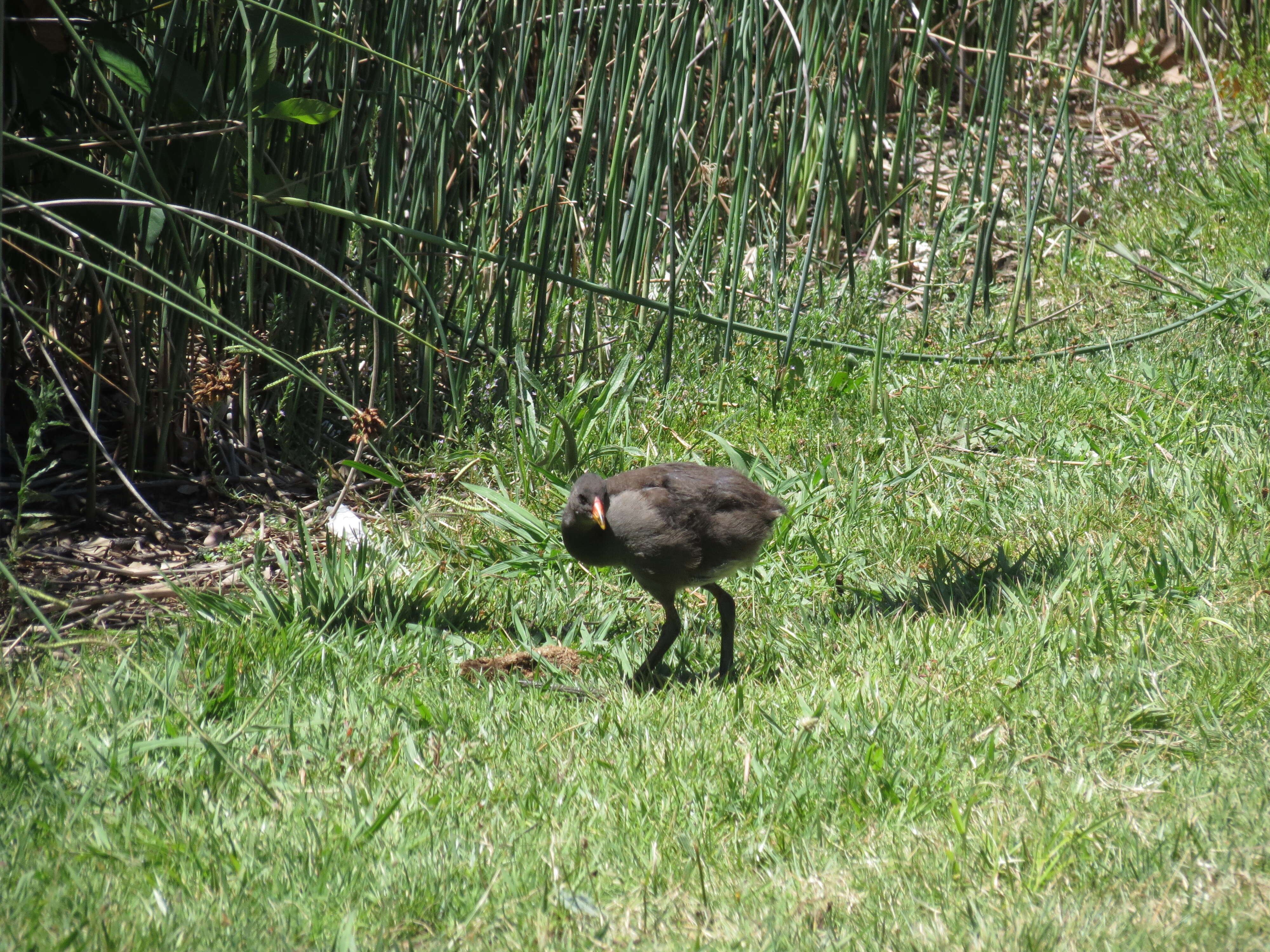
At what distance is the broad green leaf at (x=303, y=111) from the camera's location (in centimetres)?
412

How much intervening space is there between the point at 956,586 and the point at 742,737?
122 cm

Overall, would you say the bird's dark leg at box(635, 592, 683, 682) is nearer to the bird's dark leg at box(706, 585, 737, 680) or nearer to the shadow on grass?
the bird's dark leg at box(706, 585, 737, 680)

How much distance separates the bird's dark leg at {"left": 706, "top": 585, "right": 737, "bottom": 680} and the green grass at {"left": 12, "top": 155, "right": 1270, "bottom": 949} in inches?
4.2

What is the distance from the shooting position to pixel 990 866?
2502 millimetres

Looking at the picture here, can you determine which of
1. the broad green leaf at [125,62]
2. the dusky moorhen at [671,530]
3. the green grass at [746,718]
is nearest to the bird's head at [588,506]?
the dusky moorhen at [671,530]

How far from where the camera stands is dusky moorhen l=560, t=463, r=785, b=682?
3.71 m

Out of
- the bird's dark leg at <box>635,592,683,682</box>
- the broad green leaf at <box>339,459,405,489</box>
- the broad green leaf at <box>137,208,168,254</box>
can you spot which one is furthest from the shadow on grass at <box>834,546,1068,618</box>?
the broad green leaf at <box>137,208,168,254</box>

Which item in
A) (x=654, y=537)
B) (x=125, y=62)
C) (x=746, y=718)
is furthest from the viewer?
(x=125, y=62)

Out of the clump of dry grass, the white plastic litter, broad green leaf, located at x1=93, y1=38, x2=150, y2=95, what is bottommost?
the white plastic litter

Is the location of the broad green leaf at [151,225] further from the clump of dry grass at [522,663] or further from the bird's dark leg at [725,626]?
the bird's dark leg at [725,626]

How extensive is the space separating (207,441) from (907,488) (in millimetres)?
2828

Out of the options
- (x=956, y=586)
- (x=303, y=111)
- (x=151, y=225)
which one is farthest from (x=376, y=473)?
(x=956, y=586)

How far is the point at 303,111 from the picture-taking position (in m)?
4.14

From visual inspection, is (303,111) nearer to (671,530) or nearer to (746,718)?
(671,530)
